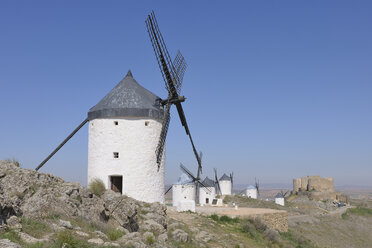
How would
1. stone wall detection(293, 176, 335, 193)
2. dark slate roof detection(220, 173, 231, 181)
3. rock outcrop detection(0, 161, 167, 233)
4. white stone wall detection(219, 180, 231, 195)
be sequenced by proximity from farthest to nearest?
stone wall detection(293, 176, 335, 193)
dark slate roof detection(220, 173, 231, 181)
white stone wall detection(219, 180, 231, 195)
rock outcrop detection(0, 161, 167, 233)

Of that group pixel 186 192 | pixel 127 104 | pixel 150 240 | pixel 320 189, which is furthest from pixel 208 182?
pixel 150 240

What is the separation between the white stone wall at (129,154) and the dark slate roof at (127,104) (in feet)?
0.88

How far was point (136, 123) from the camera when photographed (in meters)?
14.9

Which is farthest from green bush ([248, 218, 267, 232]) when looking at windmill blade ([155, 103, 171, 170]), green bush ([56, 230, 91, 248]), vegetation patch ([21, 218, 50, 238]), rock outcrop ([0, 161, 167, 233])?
green bush ([56, 230, 91, 248])

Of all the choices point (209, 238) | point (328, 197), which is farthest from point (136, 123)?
point (328, 197)

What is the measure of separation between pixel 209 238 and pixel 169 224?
5.37ft

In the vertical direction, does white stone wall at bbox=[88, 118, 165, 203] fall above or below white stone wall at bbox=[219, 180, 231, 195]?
above

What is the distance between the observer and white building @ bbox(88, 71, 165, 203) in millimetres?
14750

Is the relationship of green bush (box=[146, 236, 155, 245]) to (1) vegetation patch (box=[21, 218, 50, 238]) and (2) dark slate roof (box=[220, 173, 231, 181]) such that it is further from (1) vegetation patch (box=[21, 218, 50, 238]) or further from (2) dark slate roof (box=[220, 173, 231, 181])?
(2) dark slate roof (box=[220, 173, 231, 181])

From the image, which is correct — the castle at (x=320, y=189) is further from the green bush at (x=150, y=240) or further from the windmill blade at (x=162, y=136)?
the green bush at (x=150, y=240)

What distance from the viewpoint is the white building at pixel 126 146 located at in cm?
1475

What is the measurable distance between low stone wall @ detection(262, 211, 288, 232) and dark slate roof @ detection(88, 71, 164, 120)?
10583 mm

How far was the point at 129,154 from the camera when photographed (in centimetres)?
1474

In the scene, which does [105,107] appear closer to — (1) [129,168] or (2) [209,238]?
(1) [129,168]
